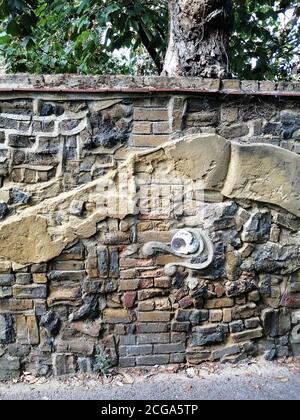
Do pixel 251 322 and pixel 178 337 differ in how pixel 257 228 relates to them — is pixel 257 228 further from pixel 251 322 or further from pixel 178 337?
pixel 178 337

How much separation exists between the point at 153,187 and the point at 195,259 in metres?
0.58

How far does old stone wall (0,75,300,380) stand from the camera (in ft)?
8.61

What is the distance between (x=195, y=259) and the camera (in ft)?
9.03

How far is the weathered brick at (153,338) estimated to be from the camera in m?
2.79

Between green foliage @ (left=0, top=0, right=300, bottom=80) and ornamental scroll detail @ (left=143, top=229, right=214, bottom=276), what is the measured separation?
254cm

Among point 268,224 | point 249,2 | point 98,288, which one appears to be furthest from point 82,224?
point 249,2

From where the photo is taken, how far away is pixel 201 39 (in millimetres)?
3145

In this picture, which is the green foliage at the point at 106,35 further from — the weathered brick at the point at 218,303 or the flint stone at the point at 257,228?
the weathered brick at the point at 218,303

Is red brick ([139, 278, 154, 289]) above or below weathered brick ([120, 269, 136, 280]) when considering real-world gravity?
Result: below

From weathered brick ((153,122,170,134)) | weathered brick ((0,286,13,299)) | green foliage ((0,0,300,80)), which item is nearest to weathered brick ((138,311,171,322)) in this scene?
weathered brick ((0,286,13,299))

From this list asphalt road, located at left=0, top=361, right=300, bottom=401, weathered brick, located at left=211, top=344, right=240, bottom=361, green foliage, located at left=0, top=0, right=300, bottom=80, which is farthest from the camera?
green foliage, located at left=0, top=0, right=300, bottom=80

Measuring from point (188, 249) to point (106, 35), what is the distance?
282cm

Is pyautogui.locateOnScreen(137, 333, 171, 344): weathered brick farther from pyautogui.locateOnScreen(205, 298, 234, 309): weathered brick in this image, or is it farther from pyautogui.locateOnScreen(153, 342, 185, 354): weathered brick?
pyautogui.locateOnScreen(205, 298, 234, 309): weathered brick

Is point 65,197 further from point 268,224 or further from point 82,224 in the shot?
point 268,224
